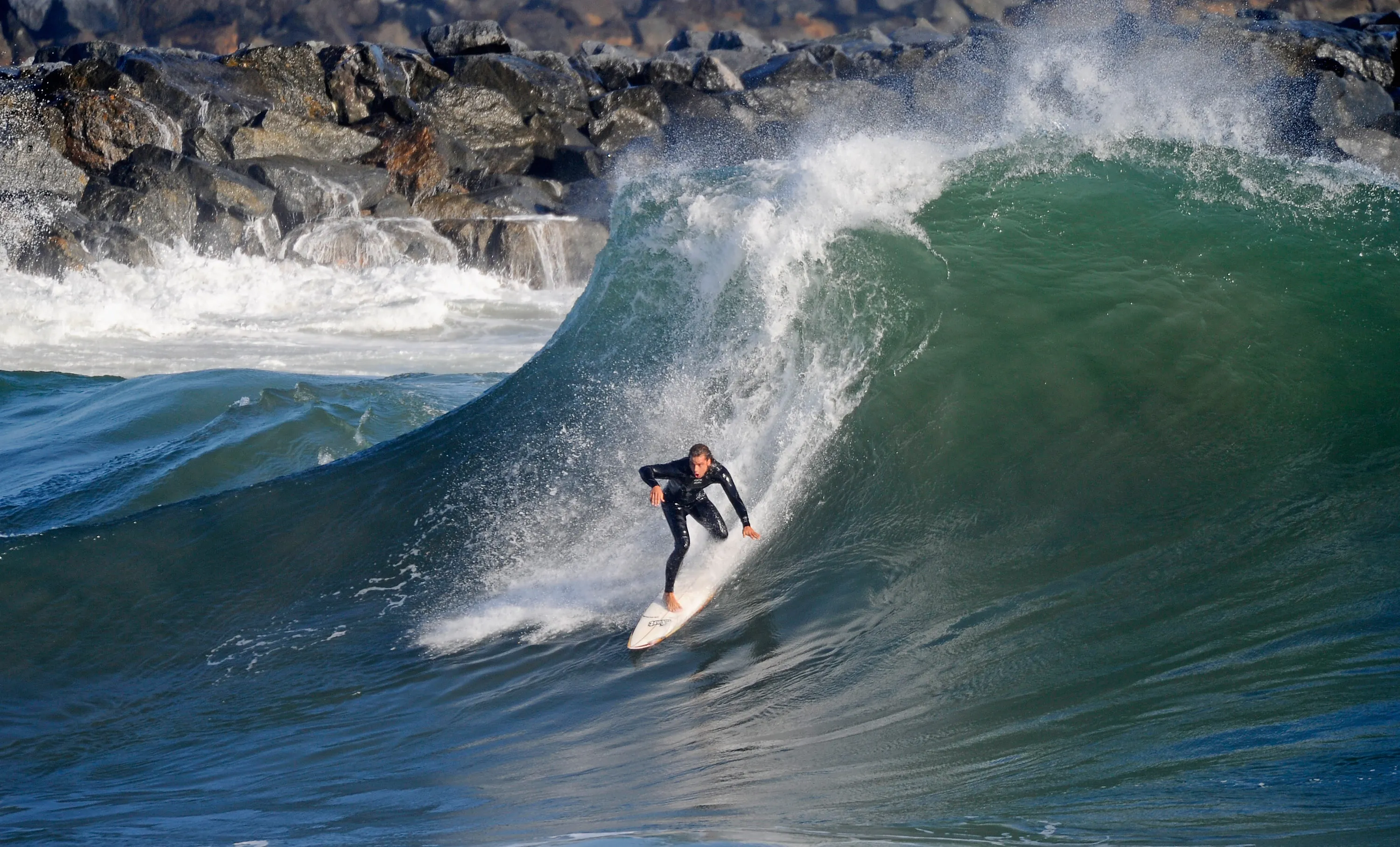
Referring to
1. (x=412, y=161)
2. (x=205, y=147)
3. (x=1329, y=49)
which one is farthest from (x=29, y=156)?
(x=1329, y=49)

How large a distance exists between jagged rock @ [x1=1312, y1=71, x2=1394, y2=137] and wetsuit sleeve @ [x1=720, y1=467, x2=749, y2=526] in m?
27.6

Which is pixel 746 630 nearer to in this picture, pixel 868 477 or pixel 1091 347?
pixel 868 477

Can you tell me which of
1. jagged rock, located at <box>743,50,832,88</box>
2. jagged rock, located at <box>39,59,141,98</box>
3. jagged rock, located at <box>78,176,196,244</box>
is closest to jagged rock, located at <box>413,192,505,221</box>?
jagged rock, located at <box>78,176,196,244</box>

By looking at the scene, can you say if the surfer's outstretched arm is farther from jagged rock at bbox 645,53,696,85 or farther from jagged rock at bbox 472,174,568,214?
jagged rock at bbox 645,53,696,85

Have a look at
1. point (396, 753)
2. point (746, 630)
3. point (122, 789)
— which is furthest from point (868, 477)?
point (122, 789)

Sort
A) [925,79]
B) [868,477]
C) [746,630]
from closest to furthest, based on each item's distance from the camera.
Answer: [746,630] → [868,477] → [925,79]

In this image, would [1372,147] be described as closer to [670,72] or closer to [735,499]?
[670,72]

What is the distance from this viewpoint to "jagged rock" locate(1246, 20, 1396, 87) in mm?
30922

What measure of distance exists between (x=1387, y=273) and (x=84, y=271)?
67.9ft

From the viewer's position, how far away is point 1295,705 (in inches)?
164

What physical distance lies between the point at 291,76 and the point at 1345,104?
25.7 meters

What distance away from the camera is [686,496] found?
21.1 feet

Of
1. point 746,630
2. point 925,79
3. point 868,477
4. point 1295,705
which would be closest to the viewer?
point 1295,705

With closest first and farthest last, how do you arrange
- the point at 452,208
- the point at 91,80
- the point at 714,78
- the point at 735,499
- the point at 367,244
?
the point at 735,499
the point at 367,244
the point at 91,80
the point at 452,208
the point at 714,78
